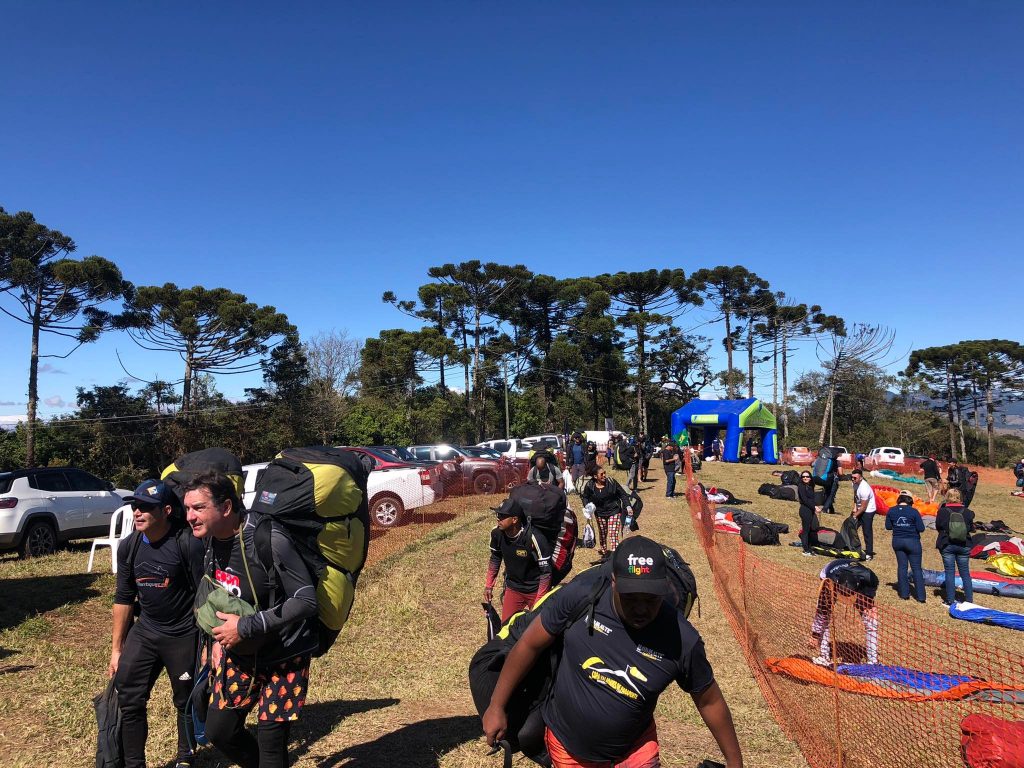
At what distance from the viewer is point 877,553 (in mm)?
12523

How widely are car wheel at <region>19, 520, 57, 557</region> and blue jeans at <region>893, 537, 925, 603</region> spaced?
40.3 feet

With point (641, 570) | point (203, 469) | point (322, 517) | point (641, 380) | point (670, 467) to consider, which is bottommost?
point (670, 467)

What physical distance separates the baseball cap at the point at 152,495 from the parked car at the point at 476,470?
1188 centimetres

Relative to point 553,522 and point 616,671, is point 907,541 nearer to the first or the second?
point 553,522

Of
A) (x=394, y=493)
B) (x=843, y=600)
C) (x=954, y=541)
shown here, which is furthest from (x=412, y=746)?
(x=394, y=493)

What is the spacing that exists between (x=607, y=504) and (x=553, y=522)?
4779mm

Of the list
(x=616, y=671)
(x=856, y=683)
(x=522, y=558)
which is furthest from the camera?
(x=856, y=683)

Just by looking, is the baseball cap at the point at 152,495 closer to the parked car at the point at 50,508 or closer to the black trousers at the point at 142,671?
the black trousers at the point at 142,671

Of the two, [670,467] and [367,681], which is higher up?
[670,467]

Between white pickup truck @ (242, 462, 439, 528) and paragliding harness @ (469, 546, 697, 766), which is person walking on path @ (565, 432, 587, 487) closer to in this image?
white pickup truck @ (242, 462, 439, 528)

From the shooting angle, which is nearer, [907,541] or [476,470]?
[907,541]

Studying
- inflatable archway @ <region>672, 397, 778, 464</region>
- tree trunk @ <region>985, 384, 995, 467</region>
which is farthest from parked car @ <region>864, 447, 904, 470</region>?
tree trunk @ <region>985, 384, 995, 467</region>

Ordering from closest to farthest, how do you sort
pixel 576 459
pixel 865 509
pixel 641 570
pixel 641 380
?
1. pixel 641 570
2. pixel 865 509
3. pixel 576 459
4. pixel 641 380

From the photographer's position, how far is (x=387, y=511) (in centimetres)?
1198
